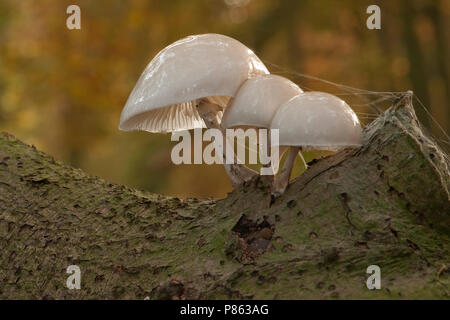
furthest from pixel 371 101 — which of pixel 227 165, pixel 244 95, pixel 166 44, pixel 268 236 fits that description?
pixel 166 44

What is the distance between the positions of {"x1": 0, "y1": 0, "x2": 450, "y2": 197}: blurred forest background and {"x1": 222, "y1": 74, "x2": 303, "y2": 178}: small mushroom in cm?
454

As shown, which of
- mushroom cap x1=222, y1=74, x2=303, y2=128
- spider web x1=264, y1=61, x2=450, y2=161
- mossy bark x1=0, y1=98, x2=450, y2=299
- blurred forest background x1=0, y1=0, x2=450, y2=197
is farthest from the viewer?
blurred forest background x1=0, y1=0, x2=450, y2=197

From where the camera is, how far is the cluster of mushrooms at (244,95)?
1627 mm

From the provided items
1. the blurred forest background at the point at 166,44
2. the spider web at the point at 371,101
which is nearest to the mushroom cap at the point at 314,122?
the spider web at the point at 371,101

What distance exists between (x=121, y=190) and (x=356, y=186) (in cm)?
99

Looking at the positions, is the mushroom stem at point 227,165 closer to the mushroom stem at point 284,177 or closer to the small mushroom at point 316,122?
the mushroom stem at point 284,177

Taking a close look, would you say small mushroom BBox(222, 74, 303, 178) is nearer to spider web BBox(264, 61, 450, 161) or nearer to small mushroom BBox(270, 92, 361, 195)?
small mushroom BBox(270, 92, 361, 195)

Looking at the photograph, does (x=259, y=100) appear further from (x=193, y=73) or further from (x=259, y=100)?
(x=193, y=73)

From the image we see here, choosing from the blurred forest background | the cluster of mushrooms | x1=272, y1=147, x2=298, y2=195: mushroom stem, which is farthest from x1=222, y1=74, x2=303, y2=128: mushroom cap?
the blurred forest background

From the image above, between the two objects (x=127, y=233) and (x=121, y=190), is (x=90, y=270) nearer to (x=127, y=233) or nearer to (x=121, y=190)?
(x=127, y=233)

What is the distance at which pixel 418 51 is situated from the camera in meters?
6.55

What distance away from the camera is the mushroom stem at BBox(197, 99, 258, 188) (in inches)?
77.7

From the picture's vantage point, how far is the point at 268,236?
1.69m
